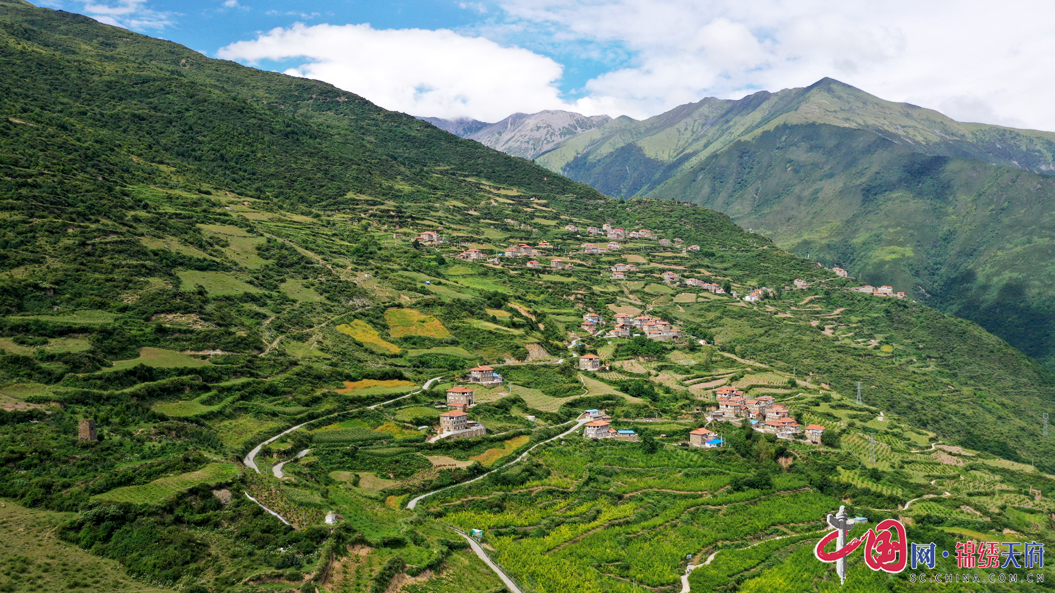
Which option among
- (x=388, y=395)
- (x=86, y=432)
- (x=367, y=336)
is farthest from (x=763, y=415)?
(x=86, y=432)

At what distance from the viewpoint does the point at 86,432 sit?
1192 inches

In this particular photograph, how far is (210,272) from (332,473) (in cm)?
3422

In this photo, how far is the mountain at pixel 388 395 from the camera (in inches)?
1080

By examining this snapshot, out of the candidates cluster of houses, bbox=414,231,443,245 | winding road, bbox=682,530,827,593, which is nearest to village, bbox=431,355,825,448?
winding road, bbox=682,530,827,593

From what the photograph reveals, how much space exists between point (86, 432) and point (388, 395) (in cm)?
2302

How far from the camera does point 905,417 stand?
256ft

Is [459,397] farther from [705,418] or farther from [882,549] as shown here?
[882,549]

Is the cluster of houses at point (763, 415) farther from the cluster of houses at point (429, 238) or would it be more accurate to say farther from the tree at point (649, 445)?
the cluster of houses at point (429, 238)

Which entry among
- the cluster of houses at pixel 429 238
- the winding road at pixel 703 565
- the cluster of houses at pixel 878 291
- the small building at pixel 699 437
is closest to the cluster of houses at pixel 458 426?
the small building at pixel 699 437

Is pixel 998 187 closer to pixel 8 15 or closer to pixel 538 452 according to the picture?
pixel 538 452

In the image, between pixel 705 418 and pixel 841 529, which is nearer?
pixel 841 529

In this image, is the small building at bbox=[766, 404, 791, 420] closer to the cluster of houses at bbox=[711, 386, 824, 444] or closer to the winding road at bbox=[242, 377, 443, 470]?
the cluster of houses at bbox=[711, 386, 824, 444]

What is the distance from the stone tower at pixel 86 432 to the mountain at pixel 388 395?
0.17 metres

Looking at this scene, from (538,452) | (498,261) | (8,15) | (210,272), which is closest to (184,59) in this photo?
(8,15)
